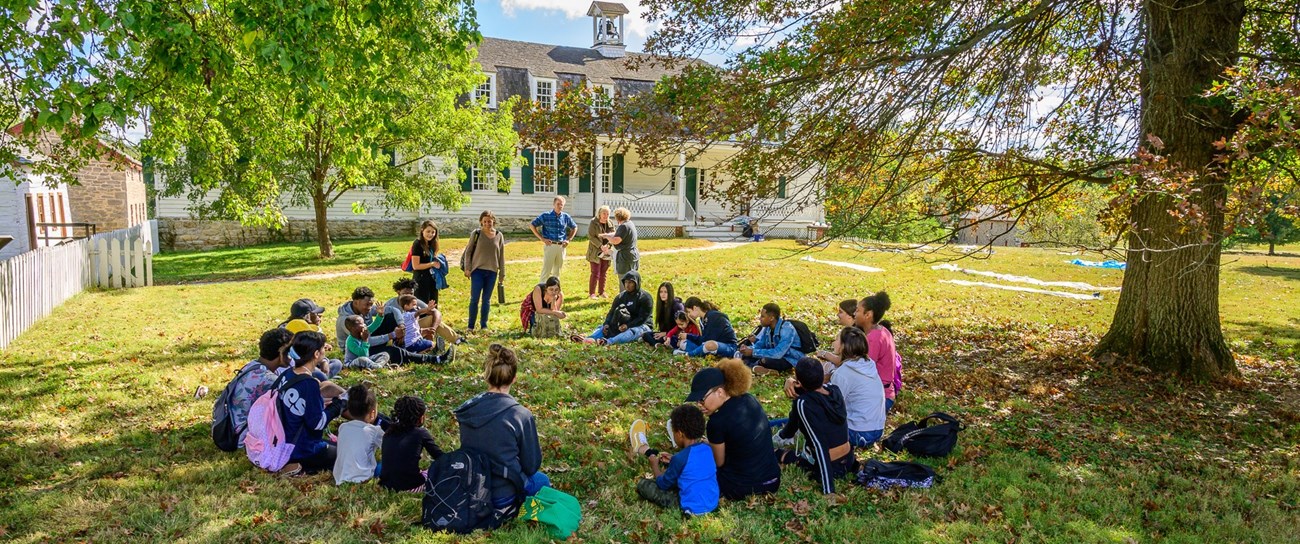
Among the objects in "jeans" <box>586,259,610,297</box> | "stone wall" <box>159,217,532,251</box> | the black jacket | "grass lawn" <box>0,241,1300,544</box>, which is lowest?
"grass lawn" <box>0,241,1300,544</box>

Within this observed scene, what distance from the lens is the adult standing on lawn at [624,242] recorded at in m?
13.3

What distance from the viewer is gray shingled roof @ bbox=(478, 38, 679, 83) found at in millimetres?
31766

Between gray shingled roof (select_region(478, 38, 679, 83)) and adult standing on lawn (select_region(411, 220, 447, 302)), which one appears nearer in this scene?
adult standing on lawn (select_region(411, 220, 447, 302))

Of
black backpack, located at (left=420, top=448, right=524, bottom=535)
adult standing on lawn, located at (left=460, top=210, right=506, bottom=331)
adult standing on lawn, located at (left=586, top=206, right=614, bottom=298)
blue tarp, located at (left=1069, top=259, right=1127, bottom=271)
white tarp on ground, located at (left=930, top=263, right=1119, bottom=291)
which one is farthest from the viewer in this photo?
blue tarp, located at (left=1069, top=259, right=1127, bottom=271)

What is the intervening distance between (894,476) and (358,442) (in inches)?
159

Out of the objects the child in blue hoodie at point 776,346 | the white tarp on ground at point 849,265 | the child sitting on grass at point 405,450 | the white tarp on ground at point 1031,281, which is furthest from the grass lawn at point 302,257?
the child sitting on grass at point 405,450

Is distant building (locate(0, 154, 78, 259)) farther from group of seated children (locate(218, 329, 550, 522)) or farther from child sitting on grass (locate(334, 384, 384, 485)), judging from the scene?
child sitting on grass (locate(334, 384, 384, 485))

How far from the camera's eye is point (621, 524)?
5.07m

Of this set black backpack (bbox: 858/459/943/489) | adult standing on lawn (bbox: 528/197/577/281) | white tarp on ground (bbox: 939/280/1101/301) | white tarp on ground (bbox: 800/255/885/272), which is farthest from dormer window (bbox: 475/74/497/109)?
black backpack (bbox: 858/459/943/489)

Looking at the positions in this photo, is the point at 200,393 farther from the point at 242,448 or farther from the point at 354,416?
the point at 354,416

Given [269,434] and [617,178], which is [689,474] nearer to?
[269,434]

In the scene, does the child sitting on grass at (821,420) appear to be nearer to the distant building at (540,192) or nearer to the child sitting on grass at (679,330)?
the child sitting on grass at (679,330)

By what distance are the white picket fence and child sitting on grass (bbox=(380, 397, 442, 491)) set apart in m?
8.01

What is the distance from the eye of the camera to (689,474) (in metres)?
5.18
